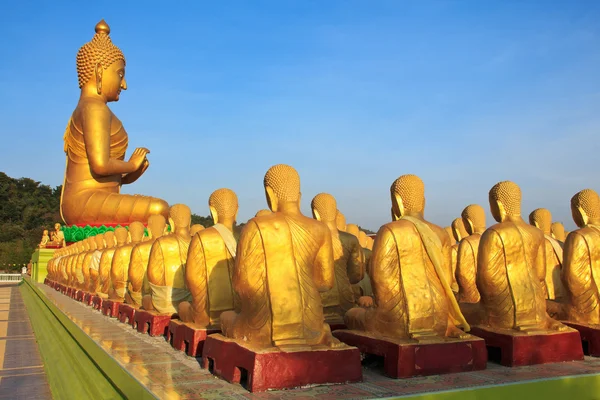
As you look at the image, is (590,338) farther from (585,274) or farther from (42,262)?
(42,262)

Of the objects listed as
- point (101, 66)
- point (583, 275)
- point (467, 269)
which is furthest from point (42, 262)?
point (583, 275)

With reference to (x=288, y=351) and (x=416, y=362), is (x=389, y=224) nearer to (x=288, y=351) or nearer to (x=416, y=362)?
(x=416, y=362)

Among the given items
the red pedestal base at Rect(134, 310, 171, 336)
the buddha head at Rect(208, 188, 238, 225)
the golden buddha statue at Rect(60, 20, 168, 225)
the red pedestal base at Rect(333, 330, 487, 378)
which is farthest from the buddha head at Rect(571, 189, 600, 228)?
the golden buddha statue at Rect(60, 20, 168, 225)

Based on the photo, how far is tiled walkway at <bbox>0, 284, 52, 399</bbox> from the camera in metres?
6.88

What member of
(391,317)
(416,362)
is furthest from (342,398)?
(391,317)

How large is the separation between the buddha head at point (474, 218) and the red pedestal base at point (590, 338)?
2.20 meters

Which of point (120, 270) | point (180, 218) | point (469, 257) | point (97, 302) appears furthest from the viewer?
point (97, 302)

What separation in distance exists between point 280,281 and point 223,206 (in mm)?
1725

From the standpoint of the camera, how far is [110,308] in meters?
9.28

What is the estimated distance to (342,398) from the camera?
3.29m

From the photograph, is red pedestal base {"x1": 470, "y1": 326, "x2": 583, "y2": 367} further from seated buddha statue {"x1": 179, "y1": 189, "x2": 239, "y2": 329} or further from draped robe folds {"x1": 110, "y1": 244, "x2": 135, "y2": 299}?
draped robe folds {"x1": 110, "y1": 244, "x2": 135, "y2": 299}

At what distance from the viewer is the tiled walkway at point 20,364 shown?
6.88 meters

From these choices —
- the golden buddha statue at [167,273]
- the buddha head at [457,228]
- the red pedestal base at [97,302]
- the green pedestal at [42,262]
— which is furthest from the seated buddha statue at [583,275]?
the green pedestal at [42,262]

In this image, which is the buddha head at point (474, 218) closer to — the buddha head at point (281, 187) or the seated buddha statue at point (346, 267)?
the seated buddha statue at point (346, 267)
